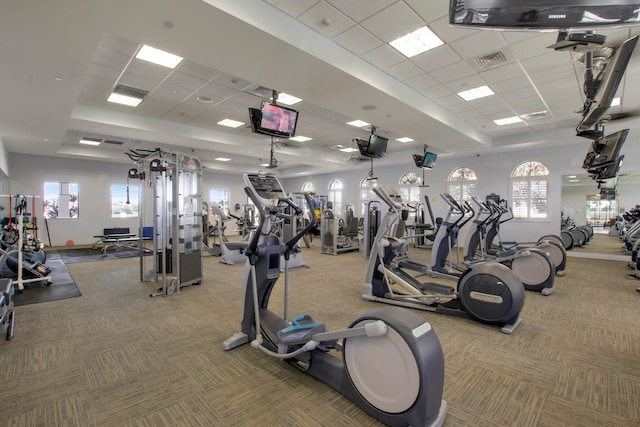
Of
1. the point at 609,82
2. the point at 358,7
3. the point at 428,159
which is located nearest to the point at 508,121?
the point at 428,159

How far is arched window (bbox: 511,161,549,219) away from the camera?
9.55m

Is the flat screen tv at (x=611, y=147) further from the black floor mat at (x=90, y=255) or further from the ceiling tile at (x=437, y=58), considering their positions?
the black floor mat at (x=90, y=255)

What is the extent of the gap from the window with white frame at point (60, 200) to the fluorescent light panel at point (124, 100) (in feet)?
23.5

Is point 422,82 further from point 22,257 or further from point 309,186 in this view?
point 309,186

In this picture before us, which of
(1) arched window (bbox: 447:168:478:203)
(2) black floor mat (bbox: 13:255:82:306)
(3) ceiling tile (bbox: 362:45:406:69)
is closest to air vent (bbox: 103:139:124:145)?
(2) black floor mat (bbox: 13:255:82:306)

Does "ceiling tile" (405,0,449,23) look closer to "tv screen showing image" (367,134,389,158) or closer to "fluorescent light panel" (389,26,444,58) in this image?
"fluorescent light panel" (389,26,444,58)

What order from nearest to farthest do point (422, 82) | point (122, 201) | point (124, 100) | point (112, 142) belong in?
point (422, 82), point (124, 100), point (112, 142), point (122, 201)

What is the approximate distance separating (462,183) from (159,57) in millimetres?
10235

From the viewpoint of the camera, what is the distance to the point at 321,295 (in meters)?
4.93

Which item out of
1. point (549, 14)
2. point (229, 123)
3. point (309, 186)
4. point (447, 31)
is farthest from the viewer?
point (309, 186)

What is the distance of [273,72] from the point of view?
168 inches

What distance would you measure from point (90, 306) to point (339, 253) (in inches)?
250

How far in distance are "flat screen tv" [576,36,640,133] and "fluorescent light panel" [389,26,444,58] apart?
1860mm

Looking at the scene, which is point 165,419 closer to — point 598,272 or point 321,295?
point 321,295
